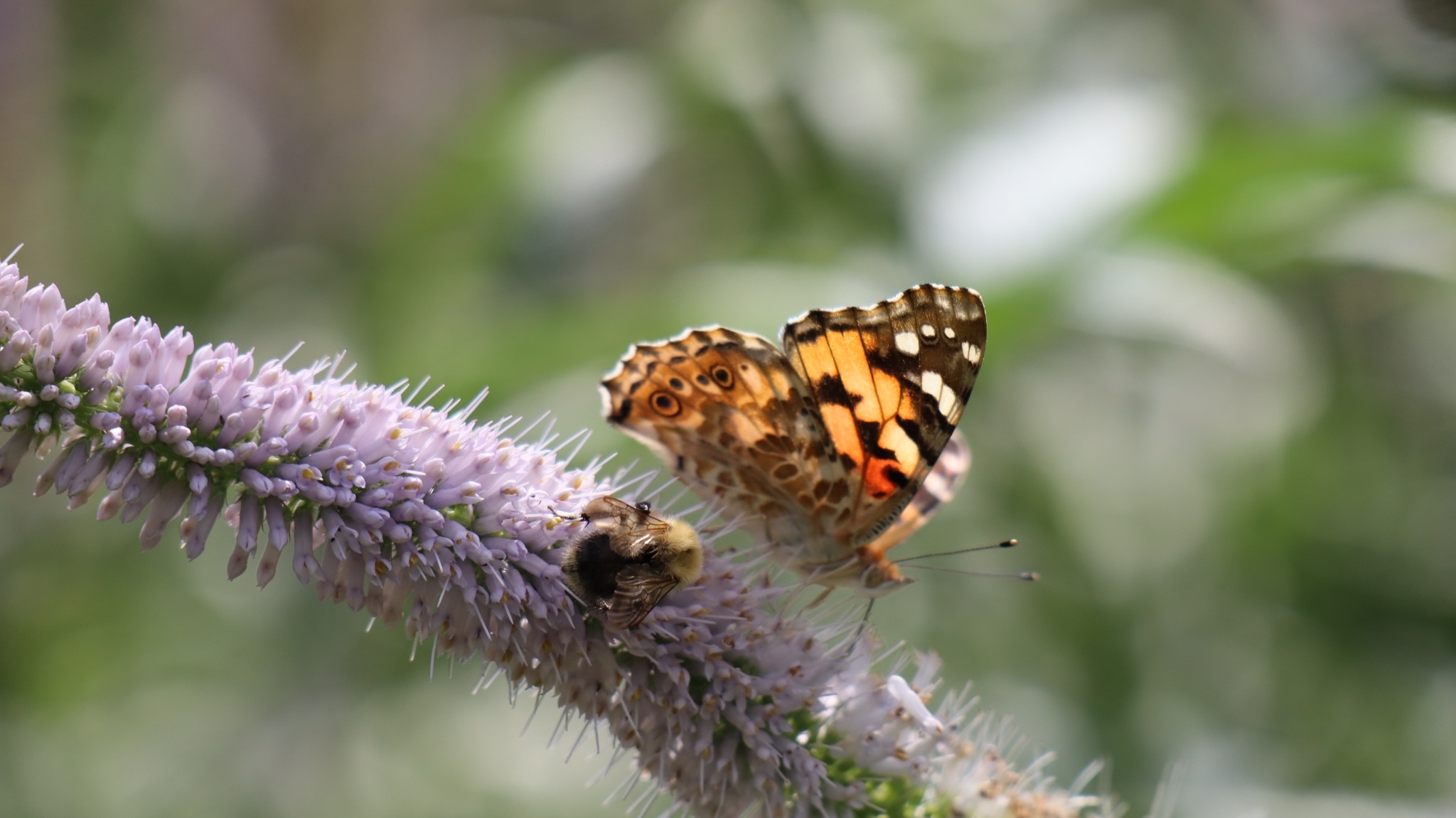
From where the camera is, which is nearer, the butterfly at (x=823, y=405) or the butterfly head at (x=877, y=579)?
the butterfly at (x=823, y=405)

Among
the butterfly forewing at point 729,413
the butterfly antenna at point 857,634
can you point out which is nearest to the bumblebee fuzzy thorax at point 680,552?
the butterfly antenna at point 857,634

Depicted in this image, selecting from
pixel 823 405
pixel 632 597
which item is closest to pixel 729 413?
pixel 823 405

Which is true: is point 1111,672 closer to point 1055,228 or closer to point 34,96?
point 1055,228

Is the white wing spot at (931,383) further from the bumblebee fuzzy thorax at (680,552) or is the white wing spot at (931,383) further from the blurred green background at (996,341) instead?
the blurred green background at (996,341)

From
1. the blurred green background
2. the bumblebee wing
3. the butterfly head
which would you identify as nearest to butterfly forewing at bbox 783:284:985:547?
the butterfly head

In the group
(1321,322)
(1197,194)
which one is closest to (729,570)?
(1197,194)

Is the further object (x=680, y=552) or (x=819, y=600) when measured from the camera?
(x=819, y=600)

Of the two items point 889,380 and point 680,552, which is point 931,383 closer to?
point 889,380
